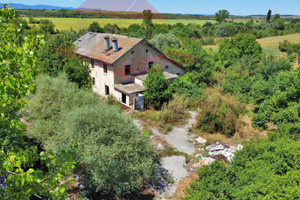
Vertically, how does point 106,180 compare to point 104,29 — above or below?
below

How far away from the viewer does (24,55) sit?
431cm

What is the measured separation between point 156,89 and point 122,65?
4748 mm

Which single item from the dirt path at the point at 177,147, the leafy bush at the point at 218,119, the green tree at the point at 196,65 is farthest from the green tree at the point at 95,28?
the leafy bush at the point at 218,119

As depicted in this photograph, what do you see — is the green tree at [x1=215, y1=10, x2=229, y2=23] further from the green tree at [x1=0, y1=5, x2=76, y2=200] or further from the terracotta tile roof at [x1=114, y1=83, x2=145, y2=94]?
the green tree at [x1=0, y1=5, x2=76, y2=200]

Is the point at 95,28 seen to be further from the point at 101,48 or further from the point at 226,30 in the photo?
the point at 226,30

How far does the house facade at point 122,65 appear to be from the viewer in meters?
21.9

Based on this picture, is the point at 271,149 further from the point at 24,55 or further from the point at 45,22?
the point at 45,22

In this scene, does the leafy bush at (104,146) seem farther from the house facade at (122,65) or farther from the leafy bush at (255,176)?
the house facade at (122,65)

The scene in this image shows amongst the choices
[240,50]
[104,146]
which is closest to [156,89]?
[104,146]

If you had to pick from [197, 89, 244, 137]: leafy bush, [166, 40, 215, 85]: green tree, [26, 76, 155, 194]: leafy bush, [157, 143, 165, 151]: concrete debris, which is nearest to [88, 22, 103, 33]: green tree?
[166, 40, 215, 85]: green tree

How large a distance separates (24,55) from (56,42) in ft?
72.5

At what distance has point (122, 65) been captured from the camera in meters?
22.5

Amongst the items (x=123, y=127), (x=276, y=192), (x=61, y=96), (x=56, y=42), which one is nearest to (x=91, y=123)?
(x=123, y=127)

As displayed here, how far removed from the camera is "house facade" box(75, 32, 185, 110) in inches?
861
